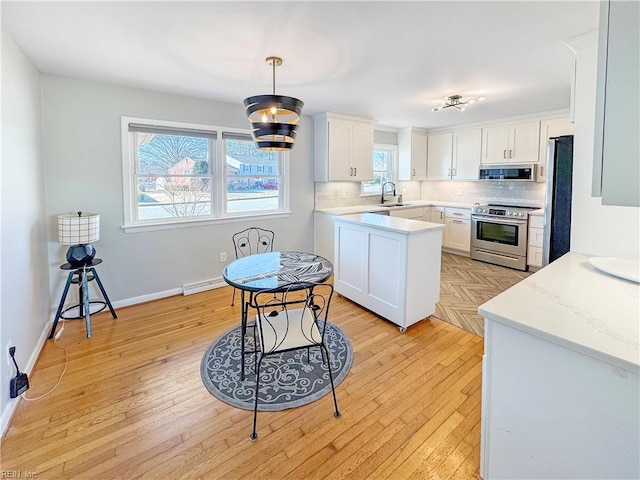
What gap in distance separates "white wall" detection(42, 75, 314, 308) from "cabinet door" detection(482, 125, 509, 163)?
405 cm

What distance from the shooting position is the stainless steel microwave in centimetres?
490

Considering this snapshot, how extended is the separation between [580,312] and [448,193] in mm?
5772

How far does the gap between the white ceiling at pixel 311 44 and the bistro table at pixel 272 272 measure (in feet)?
5.38

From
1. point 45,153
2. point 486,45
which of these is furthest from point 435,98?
point 45,153

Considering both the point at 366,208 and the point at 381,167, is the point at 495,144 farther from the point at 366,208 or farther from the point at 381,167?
the point at 366,208

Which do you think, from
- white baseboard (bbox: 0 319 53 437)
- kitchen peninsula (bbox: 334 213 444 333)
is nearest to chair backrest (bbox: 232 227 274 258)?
kitchen peninsula (bbox: 334 213 444 333)

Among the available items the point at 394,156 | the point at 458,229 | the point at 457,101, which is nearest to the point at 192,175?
the point at 457,101

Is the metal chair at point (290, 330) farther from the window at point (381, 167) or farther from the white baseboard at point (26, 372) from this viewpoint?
the window at point (381, 167)

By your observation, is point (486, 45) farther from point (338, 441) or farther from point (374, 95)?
point (338, 441)

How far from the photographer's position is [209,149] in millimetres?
4047

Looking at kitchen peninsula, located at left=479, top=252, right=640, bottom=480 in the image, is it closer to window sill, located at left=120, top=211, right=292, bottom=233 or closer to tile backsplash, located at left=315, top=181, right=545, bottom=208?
window sill, located at left=120, top=211, right=292, bottom=233

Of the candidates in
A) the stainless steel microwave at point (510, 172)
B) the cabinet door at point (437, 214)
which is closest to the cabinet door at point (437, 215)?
the cabinet door at point (437, 214)

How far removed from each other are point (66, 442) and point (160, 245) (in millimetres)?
2331

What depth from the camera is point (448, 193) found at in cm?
656
